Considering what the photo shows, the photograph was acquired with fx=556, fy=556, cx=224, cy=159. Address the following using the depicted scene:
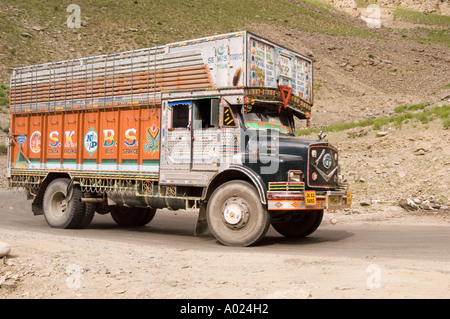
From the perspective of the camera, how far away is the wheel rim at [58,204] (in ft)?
47.0

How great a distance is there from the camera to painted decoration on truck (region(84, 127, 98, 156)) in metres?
13.6

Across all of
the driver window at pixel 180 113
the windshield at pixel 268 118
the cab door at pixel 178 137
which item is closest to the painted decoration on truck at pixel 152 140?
the cab door at pixel 178 137

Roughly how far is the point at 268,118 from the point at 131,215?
18.2 feet

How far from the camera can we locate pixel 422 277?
726 centimetres

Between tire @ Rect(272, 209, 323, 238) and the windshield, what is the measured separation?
1865 mm

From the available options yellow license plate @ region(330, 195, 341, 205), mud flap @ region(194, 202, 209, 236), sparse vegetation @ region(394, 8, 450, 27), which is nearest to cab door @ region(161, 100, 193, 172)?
mud flap @ region(194, 202, 209, 236)

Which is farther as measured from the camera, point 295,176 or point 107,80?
point 107,80

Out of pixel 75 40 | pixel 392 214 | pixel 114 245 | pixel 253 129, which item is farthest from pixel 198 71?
pixel 75 40

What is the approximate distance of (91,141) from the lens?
13648 millimetres

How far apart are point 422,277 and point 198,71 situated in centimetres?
631

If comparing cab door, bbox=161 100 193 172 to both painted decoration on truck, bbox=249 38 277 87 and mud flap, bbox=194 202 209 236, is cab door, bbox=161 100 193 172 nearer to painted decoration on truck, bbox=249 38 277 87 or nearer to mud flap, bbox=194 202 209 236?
mud flap, bbox=194 202 209 236

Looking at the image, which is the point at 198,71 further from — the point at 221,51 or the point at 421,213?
the point at 421,213

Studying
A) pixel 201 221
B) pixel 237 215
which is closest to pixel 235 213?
pixel 237 215

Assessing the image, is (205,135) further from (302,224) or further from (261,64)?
(302,224)
